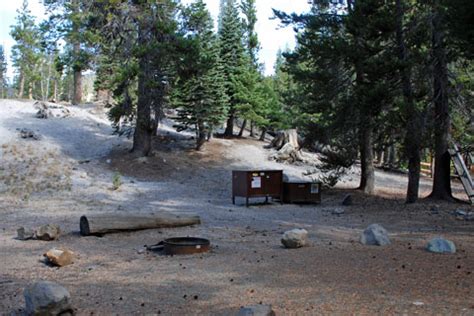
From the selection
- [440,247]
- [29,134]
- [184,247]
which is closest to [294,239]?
[184,247]

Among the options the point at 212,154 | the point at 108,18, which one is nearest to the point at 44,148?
the point at 108,18

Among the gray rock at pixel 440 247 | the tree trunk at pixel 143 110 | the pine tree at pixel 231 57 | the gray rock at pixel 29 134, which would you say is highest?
the pine tree at pixel 231 57

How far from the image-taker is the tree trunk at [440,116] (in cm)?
1488

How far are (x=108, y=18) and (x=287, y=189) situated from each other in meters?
10.6

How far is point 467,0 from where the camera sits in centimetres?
890

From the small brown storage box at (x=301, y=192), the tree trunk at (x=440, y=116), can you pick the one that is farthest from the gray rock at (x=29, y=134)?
the tree trunk at (x=440, y=116)

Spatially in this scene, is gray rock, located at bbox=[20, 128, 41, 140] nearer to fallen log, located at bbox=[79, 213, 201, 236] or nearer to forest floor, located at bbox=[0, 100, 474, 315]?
forest floor, located at bbox=[0, 100, 474, 315]

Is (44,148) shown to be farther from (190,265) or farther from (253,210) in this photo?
(190,265)

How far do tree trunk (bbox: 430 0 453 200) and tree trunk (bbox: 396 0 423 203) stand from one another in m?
0.69

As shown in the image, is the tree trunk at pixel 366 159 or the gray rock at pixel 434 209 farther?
the tree trunk at pixel 366 159

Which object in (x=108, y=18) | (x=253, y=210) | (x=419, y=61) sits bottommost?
(x=253, y=210)

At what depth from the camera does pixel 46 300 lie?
5117mm

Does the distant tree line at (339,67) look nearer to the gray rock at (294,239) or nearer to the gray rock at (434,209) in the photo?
the gray rock at (434,209)

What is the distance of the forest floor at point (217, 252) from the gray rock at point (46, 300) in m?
0.41
